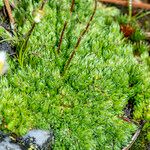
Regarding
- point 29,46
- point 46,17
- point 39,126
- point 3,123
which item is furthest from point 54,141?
point 46,17

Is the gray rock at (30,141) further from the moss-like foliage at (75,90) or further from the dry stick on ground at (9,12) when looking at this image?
the dry stick on ground at (9,12)

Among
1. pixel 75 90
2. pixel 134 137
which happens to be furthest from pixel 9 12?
pixel 134 137

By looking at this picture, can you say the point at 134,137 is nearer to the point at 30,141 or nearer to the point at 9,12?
the point at 30,141

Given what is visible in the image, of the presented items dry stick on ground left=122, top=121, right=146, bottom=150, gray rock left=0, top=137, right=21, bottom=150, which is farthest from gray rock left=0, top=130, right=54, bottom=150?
dry stick on ground left=122, top=121, right=146, bottom=150

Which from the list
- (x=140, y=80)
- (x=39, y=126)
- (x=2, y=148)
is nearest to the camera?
(x=2, y=148)

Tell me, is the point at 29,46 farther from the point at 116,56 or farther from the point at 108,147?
the point at 108,147

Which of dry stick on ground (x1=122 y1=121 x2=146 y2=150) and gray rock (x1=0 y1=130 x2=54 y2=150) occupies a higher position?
gray rock (x1=0 y1=130 x2=54 y2=150)

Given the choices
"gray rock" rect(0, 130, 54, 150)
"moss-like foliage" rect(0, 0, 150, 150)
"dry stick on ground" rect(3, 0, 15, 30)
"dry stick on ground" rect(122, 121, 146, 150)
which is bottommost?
"dry stick on ground" rect(122, 121, 146, 150)

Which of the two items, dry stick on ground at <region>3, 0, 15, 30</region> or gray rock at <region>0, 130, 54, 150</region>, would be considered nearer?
gray rock at <region>0, 130, 54, 150</region>

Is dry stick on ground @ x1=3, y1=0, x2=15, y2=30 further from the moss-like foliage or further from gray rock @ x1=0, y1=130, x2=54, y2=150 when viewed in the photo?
gray rock @ x1=0, y1=130, x2=54, y2=150
